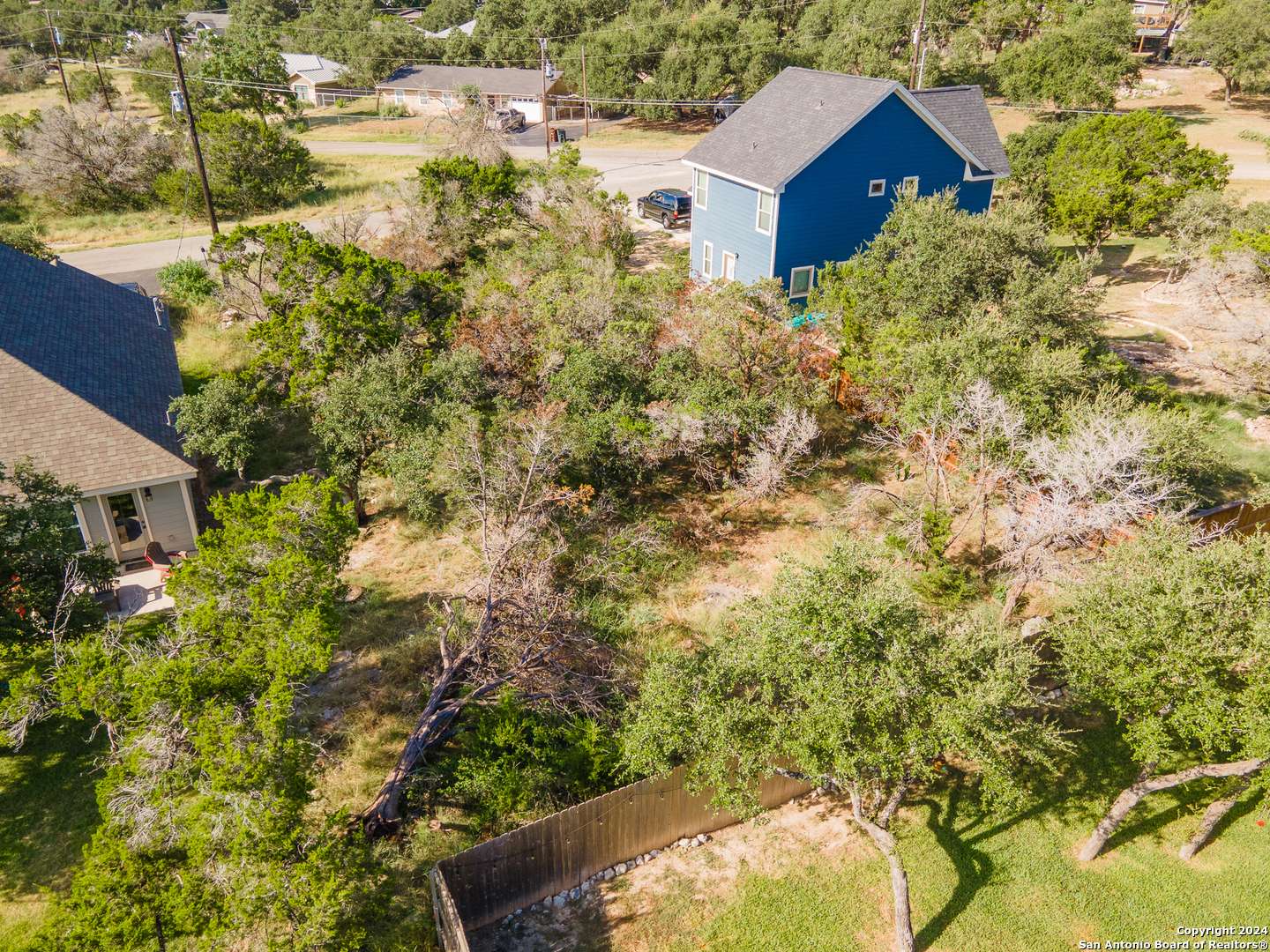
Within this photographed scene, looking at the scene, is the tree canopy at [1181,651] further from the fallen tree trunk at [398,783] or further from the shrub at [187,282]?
the shrub at [187,282]

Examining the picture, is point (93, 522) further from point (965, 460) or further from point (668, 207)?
point (668, 207)

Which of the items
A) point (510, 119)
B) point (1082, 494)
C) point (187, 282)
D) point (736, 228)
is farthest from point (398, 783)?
point (510, 119)

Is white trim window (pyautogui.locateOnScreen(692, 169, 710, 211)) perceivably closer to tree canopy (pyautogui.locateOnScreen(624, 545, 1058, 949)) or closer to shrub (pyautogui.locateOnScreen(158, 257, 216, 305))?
shrub (pyautogui.locateOnScreen(158, 257, 216, 305))

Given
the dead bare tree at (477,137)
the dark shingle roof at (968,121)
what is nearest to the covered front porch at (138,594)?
the dead bare tree at (477,137)

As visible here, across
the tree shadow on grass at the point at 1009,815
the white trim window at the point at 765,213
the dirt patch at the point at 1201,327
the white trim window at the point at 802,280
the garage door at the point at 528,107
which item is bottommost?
the tree shadow on grass at the point at 1009,815

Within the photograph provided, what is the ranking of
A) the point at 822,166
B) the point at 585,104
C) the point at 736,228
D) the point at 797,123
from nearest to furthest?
the point at 822,166 < the point at 797,123 < the point at 736,228 < the point at 585,104
